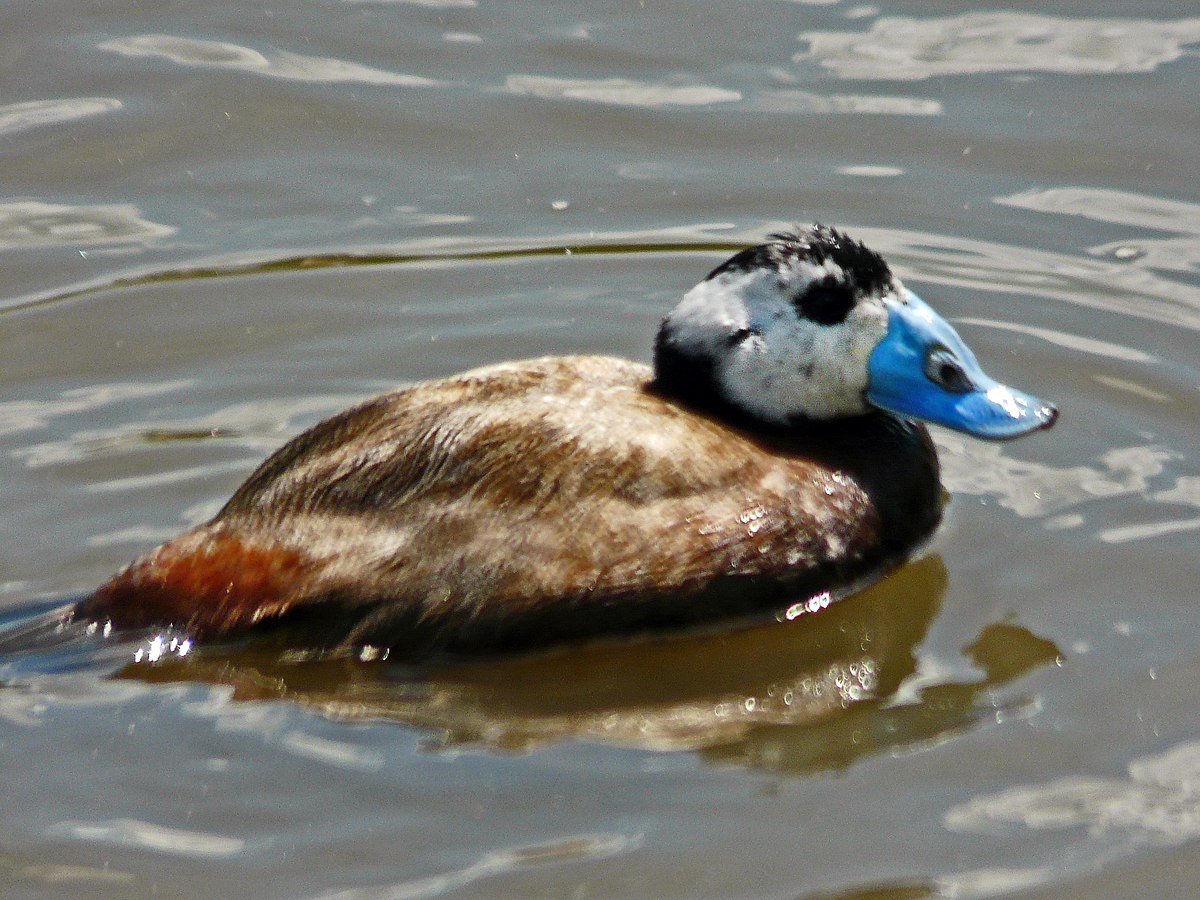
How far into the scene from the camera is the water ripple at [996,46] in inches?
296

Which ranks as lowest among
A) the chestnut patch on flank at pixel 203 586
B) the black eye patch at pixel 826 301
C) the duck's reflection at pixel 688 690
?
the duck's reflection at pixel 688 690

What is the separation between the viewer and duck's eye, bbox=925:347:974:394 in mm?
4910

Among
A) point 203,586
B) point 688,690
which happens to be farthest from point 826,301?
point 203,586

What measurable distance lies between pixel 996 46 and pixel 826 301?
3.16 metres

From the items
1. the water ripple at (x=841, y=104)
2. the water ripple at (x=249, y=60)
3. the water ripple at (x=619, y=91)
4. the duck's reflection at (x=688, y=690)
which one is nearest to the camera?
the duck's reflection at (x=688, y=690)

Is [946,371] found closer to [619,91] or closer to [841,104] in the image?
[841,104]

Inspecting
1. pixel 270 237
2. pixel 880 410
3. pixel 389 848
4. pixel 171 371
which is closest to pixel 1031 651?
pixel 880 410

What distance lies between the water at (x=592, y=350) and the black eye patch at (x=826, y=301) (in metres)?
0.67

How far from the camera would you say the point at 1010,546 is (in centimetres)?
500

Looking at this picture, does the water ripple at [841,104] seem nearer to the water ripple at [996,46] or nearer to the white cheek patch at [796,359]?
the water ripple at [996,46]

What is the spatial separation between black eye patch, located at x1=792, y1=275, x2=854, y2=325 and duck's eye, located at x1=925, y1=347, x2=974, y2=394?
25 centimetres

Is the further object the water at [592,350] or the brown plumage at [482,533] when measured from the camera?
the brown plumage at [482,533]

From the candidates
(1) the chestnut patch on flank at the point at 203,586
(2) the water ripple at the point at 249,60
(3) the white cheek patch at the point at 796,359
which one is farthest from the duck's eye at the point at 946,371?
(2) the water ripple at the point at 249,60

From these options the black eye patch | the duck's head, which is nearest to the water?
the duck's head
